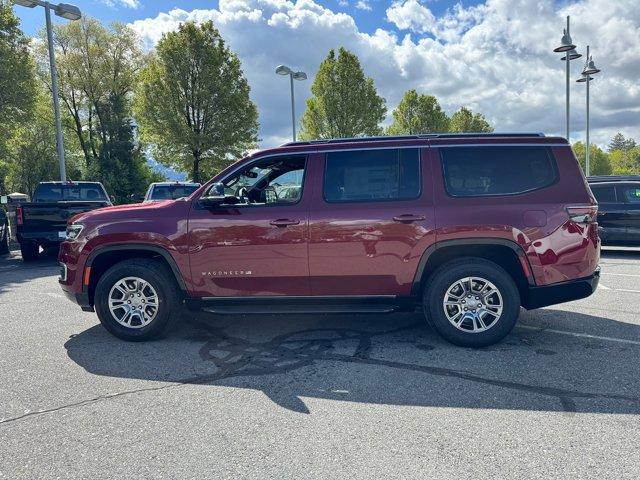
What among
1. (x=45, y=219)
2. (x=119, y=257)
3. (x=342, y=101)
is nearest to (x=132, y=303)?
(x=119, y=257)

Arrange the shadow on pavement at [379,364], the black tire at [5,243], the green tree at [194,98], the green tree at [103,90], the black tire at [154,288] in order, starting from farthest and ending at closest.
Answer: the green tree at [103,90], the green tree at [194,98], the black tire at [5,243], the black tire at [154,288], the shadow on pavement at [379,364]

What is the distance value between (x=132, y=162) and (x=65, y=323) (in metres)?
34.2

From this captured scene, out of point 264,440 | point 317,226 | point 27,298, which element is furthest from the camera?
point 27,298

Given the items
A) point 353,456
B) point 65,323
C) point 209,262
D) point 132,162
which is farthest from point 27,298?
point 132,162

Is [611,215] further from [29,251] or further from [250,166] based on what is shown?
[29,251]

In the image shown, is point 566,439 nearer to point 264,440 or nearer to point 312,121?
point 264,440

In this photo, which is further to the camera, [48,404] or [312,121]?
[312,121]

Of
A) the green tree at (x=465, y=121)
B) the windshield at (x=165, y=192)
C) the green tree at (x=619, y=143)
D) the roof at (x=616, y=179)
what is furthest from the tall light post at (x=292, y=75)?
the green tree at (x=619, y=143)

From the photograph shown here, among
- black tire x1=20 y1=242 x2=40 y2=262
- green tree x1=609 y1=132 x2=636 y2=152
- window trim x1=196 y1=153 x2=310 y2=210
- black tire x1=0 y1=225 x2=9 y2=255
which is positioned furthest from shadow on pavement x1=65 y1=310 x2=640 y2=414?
green tree x1=609 y1=132 x2=636 y2=152

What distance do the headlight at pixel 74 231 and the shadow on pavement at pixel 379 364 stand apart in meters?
1.10

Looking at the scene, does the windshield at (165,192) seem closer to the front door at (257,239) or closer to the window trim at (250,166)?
the window trim at (250,166)

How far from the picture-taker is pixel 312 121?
101 feet

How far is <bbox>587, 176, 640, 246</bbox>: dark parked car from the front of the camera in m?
10.6

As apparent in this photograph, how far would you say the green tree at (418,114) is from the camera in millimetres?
40969
